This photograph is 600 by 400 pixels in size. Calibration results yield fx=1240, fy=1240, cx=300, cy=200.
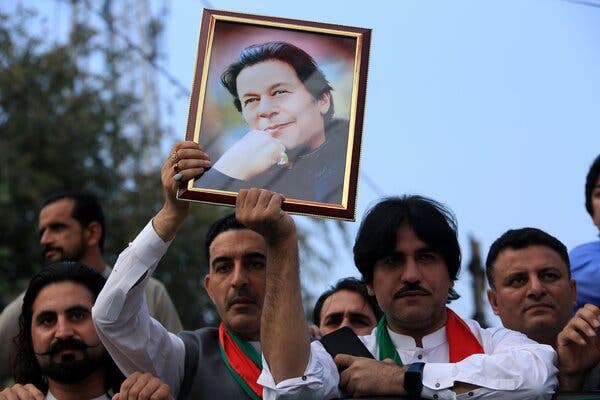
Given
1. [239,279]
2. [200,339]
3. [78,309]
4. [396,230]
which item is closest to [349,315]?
[239,279]

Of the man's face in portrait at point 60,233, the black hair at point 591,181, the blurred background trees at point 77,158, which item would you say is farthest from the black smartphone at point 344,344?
the blurred background trees at point 77,158

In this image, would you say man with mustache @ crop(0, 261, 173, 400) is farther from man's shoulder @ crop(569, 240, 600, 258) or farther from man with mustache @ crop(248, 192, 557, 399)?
man's shoulder @ crop(569, 240, 600, 258)

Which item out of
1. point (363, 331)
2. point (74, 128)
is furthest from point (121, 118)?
point (363, 331)

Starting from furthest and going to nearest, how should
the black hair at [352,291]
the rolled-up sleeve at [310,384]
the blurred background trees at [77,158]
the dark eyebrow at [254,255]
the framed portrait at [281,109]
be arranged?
the blurred background trees at [77,158] → the black hair at [352,291] → the dark eyebrow at [254,255] → the framed portrait at [281,109] → the rolled-up sleeve at [310,384]

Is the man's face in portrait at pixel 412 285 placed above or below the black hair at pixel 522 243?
below

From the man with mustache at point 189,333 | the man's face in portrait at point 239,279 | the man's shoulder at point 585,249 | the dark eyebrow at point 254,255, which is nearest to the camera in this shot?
the man with mustache at point 189,333

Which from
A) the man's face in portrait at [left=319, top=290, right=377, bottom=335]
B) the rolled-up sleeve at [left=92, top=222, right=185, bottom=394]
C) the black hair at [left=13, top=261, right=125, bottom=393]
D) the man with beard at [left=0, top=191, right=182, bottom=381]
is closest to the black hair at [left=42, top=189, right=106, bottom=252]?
the man with beard at [left=0, top=191, right=182, bottom=381]

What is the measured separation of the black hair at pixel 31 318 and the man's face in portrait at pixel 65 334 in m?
0.04

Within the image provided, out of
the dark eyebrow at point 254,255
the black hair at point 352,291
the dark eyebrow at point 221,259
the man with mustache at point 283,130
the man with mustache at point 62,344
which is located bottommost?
the man with mustache at point 62,344

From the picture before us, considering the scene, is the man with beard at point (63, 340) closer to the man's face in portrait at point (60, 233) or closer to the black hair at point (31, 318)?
the black hair at point (31, 318)

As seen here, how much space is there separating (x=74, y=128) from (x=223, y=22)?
40.0 ft

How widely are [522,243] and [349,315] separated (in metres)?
1.10

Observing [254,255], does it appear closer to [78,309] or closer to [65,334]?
[78,309]

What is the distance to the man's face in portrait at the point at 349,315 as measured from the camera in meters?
6.06
